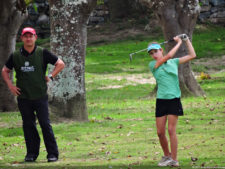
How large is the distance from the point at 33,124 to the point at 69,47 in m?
4.94

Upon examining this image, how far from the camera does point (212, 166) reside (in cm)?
808

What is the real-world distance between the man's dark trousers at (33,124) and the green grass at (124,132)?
24cm

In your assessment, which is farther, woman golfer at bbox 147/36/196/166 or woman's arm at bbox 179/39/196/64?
woman's arm at bbox 179/39/196/64

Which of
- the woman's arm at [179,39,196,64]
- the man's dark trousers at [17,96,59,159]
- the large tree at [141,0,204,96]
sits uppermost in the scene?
the large tree at [141,0,204,96]

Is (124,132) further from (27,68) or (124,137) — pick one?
(27,68)

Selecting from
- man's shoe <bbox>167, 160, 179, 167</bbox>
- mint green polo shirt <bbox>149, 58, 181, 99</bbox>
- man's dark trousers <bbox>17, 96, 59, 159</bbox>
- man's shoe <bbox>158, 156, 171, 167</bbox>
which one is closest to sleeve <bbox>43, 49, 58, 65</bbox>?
man's dark trousers <bbox>17, 96, 59, 159</bbox>

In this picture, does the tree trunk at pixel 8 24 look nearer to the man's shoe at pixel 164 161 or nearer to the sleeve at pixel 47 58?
the sleeve at pixel 47 58

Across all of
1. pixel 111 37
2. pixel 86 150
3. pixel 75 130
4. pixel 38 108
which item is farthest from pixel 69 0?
pixel 111 37

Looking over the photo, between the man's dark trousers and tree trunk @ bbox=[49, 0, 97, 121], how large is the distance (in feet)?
15.9

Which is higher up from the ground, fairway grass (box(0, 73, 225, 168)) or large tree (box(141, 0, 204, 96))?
large tree (box(141, 0, 204, 96))

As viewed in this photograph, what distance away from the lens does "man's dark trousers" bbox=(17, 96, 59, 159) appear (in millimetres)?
9141

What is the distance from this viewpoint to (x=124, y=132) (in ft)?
42.8

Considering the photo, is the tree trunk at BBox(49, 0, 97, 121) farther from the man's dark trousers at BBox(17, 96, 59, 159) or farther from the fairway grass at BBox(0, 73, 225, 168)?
the man's dark trousers at BBox(17, 96, 59, 159)

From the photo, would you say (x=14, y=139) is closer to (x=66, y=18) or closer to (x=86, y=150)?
(x=86, y=150)
